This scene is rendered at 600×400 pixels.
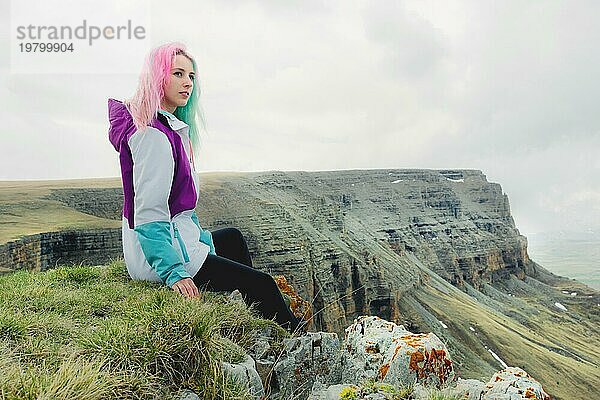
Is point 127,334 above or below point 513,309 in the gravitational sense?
above

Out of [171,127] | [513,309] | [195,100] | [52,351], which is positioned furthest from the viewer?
[513,309]

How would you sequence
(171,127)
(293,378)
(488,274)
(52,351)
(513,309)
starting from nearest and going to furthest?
(52,351), (293,378), (171,127), (513,309), (488,274)

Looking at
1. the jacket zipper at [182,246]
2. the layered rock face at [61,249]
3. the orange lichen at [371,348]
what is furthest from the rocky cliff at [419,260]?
the layered rock face at [61,249]

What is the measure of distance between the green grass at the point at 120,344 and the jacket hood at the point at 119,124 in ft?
4.67

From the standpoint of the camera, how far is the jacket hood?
195 inches

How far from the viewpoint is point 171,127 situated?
507 cm

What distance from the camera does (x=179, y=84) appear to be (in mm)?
5258

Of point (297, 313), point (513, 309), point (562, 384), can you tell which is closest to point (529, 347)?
point (562, 384)

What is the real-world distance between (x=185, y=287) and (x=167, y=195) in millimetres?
809

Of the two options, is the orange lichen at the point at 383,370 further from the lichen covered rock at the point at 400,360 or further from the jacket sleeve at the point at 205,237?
the jacket sleeve at the point at 205,237

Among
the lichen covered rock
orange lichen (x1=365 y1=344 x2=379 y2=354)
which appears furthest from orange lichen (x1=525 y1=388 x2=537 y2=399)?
orange lichen (x1=365 y1=344 x2=379 y2=354)

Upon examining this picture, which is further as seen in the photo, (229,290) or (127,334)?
(229,290)

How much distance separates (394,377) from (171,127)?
2.98 m

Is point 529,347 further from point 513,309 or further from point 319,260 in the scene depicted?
point 513,309
